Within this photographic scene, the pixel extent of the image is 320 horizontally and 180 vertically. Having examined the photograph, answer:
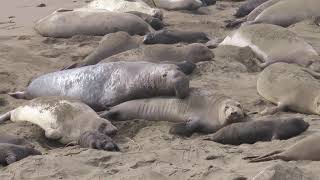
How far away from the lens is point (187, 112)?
5473 mm

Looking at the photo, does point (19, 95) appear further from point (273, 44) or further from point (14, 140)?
point (273, 44)

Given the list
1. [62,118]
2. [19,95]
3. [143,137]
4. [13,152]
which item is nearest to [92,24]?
[19,95]

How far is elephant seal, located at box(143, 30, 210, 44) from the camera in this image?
769 cm

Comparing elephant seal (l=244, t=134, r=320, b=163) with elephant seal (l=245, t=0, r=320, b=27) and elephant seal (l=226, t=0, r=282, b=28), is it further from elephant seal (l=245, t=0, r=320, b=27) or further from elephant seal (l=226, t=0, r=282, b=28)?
elephant seal (l=226, t=0, r=282, b=28)

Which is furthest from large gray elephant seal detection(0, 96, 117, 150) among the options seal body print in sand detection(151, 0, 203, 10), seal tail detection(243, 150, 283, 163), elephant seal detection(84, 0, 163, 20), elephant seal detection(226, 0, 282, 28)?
seal body print in sand detection(151, 0, 203, 10)

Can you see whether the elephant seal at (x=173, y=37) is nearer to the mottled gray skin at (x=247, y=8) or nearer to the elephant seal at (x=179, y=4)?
the mottled gray skin at (x=247, y=8)

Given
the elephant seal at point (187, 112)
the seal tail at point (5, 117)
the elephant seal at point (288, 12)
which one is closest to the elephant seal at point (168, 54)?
the elephant seal at point (187, 112)

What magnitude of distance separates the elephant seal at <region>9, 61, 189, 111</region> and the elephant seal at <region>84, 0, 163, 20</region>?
3322 mm

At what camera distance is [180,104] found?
18.2ft

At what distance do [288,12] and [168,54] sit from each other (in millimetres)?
2227

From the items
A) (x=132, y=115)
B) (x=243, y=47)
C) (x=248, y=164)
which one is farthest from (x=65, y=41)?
(x=248, y=164)

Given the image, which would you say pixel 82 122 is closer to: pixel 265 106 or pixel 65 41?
pixel 265 106

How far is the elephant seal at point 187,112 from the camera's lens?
5.18 meters

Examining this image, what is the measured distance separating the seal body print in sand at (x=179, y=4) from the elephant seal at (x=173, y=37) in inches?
81.3
